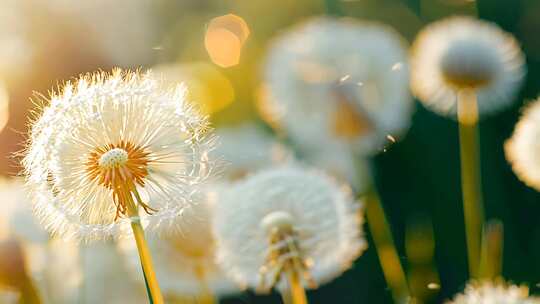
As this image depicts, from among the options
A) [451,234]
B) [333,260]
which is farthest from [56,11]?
[333,260]

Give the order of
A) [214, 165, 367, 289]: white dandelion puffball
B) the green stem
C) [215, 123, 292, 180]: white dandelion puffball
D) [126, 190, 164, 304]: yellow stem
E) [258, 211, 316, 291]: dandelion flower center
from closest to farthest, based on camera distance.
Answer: [126, 190, 164, 304]: yellow stem, [258, 211, 316, 291]: dandelion flower center, [214, 165, 367, 289]: white dandelion puffball, [215, 123, 292, 180]: white dandelion puffball, the green stem

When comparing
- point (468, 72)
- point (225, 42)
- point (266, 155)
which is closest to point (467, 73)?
point (468, 72)

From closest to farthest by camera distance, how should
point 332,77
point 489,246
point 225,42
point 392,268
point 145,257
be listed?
point 145,257 < point 489,246 < point 392,268 < point 332,77 < point 225,42

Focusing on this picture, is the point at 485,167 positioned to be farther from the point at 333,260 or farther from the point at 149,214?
the point at 149,214

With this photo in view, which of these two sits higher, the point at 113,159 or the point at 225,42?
the point at 225,42

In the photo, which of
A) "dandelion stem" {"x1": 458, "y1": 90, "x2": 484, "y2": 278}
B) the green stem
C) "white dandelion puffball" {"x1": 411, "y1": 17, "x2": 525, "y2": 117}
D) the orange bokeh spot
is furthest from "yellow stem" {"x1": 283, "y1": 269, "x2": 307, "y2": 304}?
the orange bokeh spot

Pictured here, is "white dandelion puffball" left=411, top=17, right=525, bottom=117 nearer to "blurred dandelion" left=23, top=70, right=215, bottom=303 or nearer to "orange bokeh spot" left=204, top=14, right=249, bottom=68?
"blurred dandelion" left=23, top=70, right=215, bottom=303

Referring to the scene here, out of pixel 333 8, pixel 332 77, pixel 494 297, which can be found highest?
pixel 333 8

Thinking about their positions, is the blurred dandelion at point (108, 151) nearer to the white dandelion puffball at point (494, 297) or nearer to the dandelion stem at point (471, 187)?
the white dandelion puffball at point (494, 297)

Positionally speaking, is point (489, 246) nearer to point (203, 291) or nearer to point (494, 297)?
point (494, 297)
